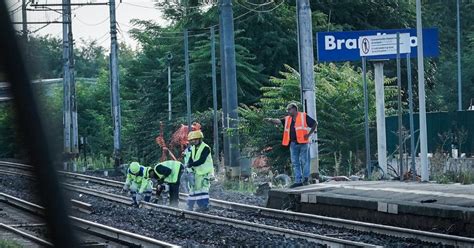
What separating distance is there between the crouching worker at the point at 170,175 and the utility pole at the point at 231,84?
23.5 ft

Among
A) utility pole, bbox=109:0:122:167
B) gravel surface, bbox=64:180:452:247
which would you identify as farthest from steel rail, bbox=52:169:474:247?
utility pole, bbox=109:0:122:167

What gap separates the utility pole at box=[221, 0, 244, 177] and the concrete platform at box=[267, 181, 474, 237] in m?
6.94

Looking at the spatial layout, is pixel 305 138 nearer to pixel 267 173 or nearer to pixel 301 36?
pixel 301 36

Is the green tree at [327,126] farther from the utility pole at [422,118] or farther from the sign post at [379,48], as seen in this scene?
the utility pole at [422,118]

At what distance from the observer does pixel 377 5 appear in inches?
2031

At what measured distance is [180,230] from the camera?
47.6 feet

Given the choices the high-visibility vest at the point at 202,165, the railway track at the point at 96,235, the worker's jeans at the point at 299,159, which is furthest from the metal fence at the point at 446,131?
the railway track at the point at 96,235

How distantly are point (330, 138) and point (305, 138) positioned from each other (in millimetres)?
7741

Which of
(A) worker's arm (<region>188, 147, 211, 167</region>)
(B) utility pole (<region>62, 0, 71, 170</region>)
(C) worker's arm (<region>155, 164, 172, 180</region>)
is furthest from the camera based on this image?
(B) utility pole (<region>62, 0, 71, 170</region>)

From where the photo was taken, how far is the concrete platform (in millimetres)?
13609

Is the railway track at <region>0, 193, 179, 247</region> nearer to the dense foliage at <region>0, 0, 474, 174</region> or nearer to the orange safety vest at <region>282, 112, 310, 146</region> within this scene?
the dense foliage at <region>0, 0, 474, 174</region>

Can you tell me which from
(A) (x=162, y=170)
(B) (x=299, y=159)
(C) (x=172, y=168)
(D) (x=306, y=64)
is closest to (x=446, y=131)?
(D) (x=306, y=64)

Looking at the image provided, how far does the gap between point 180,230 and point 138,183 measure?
5.54m

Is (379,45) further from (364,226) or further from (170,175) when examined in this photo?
(364,226)
